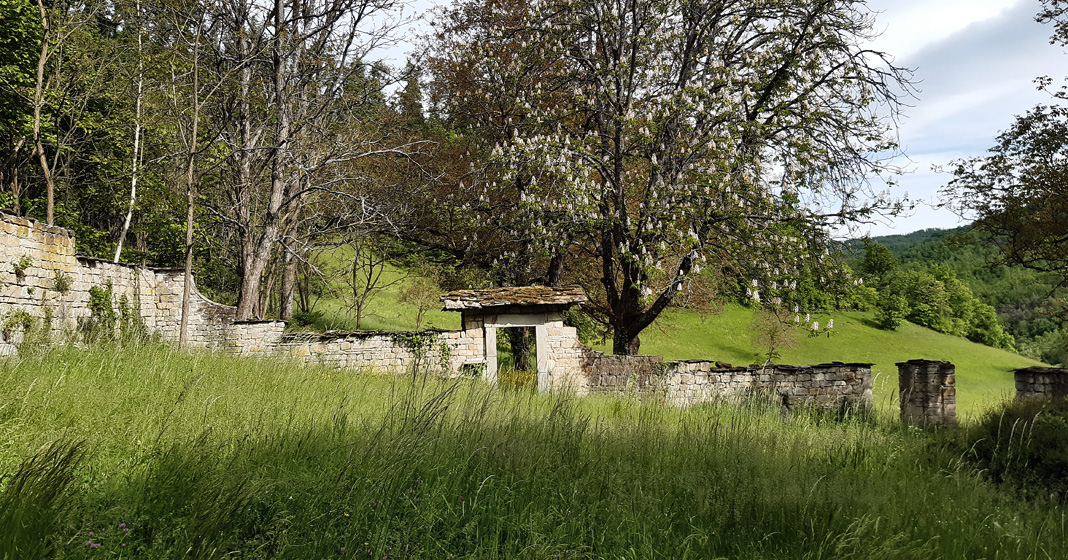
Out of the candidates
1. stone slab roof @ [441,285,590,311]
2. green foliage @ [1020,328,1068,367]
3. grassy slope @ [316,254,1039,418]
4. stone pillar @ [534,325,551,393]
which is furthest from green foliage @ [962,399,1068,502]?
green foliage @ [1020,328,1068,367]

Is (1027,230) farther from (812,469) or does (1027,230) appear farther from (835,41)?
(812,469)

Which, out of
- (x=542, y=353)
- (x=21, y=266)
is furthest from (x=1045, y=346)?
(x=21, y=266)

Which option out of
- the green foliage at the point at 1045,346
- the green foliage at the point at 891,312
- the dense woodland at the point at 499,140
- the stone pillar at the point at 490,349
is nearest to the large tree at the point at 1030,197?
the dense woodland at the point at 499,140

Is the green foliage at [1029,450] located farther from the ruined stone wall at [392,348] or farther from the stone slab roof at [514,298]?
the ruined stone wall at [392,348]

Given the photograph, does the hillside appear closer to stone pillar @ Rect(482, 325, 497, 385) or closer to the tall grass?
stone pillar @ Rect(482, 325, 497, 385)

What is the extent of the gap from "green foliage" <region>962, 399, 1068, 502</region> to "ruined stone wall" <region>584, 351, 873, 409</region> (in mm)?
3940

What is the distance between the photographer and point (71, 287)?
11227mm

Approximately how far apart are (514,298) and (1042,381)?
926cm

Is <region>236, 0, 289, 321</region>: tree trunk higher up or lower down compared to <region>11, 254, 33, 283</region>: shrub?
higher up

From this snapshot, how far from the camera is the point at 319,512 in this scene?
11.2 ft

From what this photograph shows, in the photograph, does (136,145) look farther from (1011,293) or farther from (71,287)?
(1011,293)

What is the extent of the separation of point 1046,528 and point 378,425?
5464mm

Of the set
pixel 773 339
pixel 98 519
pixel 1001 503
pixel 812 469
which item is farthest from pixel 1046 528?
pixel 773 339

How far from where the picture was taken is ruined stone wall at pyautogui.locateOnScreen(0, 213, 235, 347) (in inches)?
380
